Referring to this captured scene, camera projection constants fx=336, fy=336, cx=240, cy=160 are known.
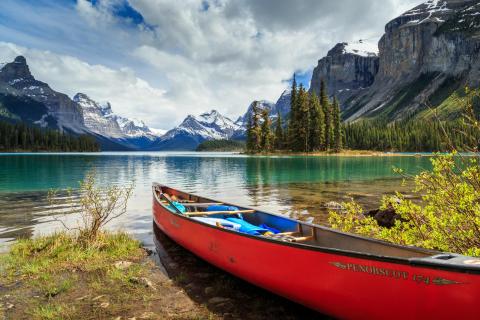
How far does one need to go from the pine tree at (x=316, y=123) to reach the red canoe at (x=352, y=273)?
295 feet

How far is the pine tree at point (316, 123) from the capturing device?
9569cm

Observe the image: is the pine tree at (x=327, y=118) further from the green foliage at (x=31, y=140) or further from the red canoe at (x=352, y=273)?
the green foliage at (x=31, y=140)

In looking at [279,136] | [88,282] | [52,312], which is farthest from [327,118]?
[52,312]

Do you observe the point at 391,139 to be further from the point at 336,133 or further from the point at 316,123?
the point at 316,123

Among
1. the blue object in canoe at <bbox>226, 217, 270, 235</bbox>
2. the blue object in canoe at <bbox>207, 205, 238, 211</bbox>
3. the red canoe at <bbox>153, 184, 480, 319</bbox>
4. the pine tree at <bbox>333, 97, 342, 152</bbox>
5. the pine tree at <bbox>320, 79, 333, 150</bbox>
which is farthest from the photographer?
the pine tree at <bbox>333, 97, 342, 152</bbox>

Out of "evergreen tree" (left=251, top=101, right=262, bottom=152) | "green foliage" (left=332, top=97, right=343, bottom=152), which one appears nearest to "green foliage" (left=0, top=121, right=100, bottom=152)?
"evergreen tree" (left=251, top=101, right=262, bottom=152)

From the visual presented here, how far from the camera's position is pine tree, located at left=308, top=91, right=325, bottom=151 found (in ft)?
314

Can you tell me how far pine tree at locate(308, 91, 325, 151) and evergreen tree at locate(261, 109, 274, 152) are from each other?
46.2ft

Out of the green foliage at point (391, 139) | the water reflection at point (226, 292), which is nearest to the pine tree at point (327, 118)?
the green foliage at point (391, 139)

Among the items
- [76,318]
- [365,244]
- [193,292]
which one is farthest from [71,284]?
[365,244]

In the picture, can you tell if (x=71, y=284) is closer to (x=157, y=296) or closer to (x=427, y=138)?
(x=157, y=296)

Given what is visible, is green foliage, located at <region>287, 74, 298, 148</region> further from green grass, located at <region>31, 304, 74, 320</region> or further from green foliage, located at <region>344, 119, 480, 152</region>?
green grass, located at <region>31, 304, 74, 320</region>

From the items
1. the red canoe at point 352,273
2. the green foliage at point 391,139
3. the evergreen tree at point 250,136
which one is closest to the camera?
the red canoe at point 352,273

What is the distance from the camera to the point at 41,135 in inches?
6703
